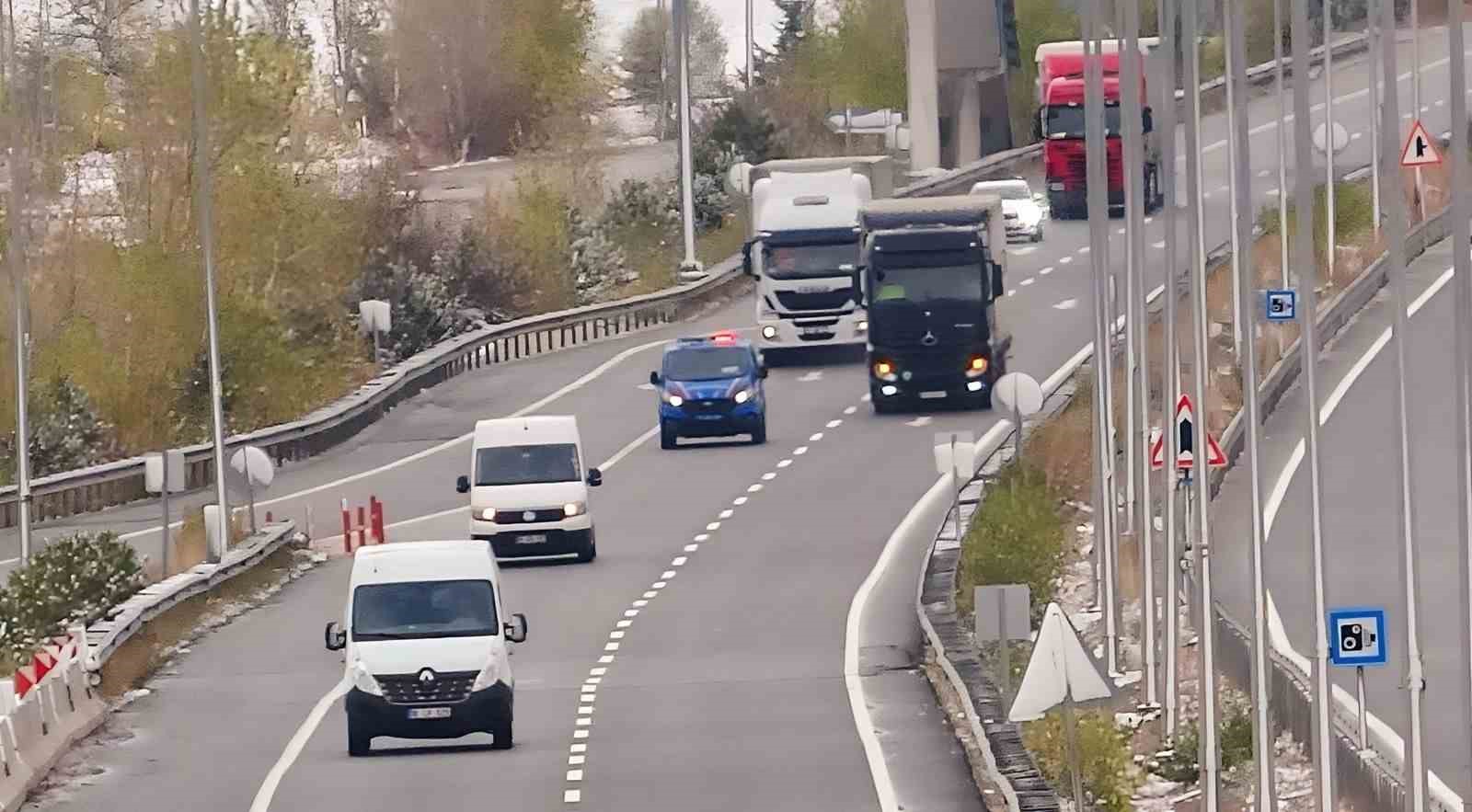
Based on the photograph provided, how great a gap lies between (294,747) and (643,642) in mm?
7218

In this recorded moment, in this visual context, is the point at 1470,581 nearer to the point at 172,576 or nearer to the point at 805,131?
the point at 172,576

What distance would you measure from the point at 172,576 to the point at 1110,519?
1395cm

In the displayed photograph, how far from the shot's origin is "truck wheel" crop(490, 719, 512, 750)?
105ft

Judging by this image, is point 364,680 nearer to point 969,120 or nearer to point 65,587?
point 65,587

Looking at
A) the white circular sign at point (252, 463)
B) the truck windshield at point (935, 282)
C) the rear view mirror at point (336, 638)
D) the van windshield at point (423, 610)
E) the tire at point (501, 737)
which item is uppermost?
the truck windshield at point (935, 282)

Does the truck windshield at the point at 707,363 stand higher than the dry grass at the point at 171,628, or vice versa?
the truck windshield at the point at 707,363

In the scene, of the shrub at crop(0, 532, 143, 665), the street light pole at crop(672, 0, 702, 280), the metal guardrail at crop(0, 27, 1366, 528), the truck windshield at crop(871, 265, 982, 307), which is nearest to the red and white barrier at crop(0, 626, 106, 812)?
the shrub at crop(0, 532, 143, 665)

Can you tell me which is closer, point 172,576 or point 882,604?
point 882,604

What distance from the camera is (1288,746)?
32281 millimetres

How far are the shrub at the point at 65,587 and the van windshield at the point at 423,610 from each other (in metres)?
9.76

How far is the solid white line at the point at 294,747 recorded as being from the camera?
1184 inches

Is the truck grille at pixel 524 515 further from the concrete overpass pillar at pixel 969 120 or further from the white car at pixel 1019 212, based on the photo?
the concrete overpass pillar at pixel 969 120

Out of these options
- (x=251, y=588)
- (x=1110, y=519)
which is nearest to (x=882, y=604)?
(x=1110, y=519)

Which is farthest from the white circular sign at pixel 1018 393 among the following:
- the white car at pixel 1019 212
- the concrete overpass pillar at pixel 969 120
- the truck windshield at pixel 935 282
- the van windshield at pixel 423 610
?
the concrete overpass pillar at pixel 969 120
